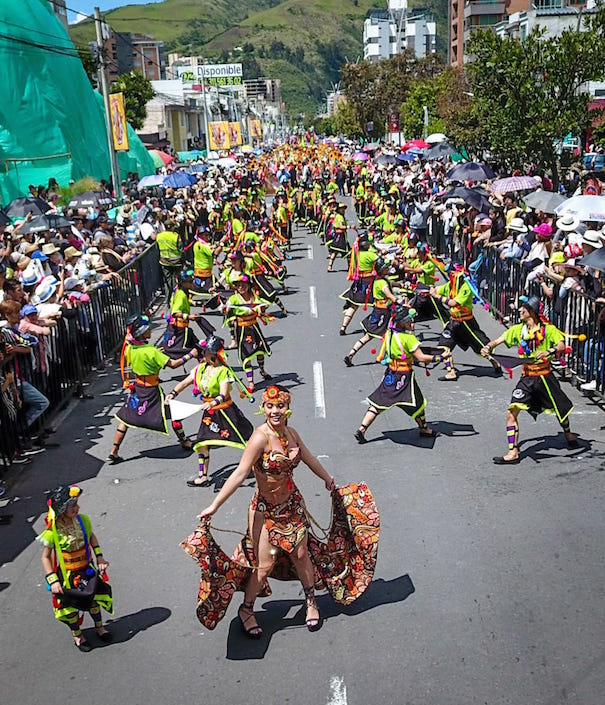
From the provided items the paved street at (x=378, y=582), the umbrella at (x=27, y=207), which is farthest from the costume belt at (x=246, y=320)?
the umbrella at (x=27, y=207)

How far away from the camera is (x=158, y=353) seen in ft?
31.7

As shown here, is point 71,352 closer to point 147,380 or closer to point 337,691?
point 147,380

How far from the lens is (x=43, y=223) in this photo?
17.0 m

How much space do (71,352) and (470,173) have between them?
15372mm

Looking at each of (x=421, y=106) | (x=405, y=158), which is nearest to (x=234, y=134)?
(x=421, y=106)

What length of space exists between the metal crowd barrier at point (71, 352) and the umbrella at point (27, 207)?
2.76 m

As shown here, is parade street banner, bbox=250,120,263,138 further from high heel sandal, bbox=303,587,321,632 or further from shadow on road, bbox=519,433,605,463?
high heel sandal, bbox=303,587,321,632

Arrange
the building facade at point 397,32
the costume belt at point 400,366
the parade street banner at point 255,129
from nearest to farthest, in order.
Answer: the costume belt at point 400,366 < the parade street banner at point 255,129 < the building facade at point 397,32

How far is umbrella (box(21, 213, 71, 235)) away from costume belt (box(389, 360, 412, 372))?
9.56m

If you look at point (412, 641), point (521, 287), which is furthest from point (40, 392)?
point (521, 287)

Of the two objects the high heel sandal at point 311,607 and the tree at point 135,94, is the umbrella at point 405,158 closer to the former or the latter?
the tree at point 135,94

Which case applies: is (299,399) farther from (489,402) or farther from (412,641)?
(412,641)

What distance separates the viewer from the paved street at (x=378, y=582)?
551 cm

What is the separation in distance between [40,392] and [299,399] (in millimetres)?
3440
